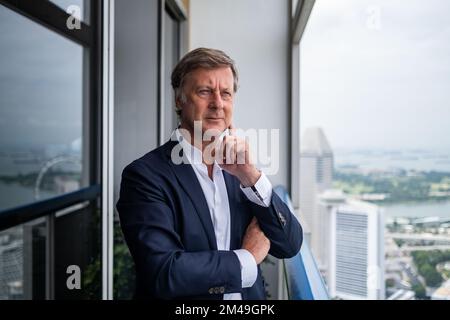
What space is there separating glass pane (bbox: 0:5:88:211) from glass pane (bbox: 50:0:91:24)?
10 cm

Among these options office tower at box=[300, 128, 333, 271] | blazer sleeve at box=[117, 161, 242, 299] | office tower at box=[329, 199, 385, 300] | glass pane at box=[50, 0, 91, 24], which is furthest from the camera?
office tower at box=[300, 128, 333, 271]

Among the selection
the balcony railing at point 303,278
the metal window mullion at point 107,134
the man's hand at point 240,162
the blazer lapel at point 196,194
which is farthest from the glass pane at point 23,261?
the balcony railing at point 303,278

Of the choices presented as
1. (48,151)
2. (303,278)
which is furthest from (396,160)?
(48,151)

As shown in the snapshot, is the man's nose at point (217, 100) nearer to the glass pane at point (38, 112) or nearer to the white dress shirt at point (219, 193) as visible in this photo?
the white dress shirt at point (219, 193)

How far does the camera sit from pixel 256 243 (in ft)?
3.34

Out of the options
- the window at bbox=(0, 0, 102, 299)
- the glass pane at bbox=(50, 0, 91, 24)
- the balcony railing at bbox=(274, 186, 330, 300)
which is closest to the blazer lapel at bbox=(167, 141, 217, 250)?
the balcony railing at bbox=(274, 186, 330, 300)

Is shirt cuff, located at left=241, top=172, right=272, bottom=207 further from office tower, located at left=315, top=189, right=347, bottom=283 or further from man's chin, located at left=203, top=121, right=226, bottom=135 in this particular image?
office tower, located at left=315, top=189, right=347, bottom=283

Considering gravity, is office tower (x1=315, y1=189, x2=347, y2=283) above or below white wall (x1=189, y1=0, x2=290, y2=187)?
below

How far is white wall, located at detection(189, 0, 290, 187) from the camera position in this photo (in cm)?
132

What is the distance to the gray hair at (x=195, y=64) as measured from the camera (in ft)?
3.44

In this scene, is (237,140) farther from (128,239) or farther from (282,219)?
(128,239)

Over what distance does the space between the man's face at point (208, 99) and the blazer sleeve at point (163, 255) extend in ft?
0.67

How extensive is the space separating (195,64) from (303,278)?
657 mm
